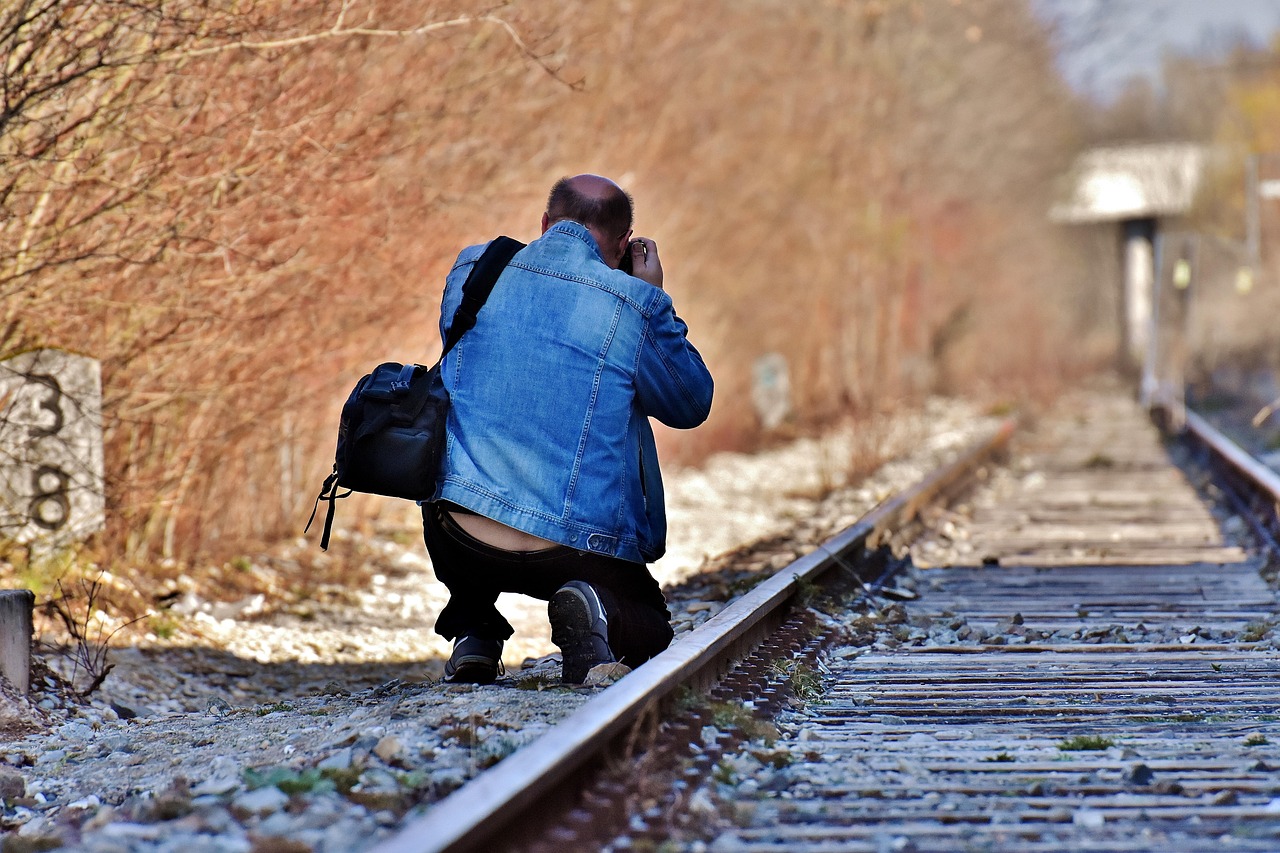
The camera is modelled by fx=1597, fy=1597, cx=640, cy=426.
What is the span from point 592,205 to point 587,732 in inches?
76.3

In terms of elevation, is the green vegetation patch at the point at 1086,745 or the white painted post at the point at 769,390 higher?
the white painted post at the point at 769,390

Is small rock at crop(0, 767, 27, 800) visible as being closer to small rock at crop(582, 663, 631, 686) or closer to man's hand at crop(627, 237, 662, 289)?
small rock at crop(582, 663, 631, 686)

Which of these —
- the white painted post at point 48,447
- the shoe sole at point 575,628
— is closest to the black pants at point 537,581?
the shoe sole at point 575,628

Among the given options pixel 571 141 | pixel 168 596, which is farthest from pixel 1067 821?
pixel 571 141

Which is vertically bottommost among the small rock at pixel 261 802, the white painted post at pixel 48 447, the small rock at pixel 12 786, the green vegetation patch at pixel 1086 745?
the small rock at pixel 12 786

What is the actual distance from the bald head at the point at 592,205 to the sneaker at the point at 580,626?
3.48 ft

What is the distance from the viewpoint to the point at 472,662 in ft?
15.5

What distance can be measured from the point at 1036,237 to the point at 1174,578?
35103 mm

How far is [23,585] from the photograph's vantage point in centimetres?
650

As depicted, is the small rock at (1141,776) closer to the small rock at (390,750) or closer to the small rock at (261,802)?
the small rock at (390,750)

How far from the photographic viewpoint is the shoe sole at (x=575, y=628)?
4.31m

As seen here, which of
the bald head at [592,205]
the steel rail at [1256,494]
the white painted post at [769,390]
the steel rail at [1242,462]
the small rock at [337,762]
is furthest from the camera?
the white painted post at [769,390]

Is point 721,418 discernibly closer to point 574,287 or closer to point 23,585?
point 23,585

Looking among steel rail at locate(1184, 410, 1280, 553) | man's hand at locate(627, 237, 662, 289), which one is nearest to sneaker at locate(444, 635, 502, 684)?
man's hand at locate(627, 237, 662, 289)
